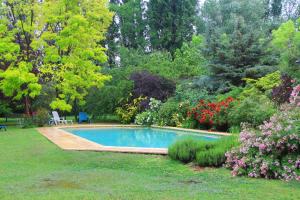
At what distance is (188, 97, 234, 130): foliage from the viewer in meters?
14.7

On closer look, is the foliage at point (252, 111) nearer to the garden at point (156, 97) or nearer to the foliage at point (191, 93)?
the garden at point (156, 97)

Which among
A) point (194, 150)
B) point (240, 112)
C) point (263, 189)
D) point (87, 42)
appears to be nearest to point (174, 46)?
point (87, 42)

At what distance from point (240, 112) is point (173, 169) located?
6564mm

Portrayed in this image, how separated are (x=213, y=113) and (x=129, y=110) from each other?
6.86 m

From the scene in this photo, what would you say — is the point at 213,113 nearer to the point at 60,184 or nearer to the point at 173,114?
the point at 173,114

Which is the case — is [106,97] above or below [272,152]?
above

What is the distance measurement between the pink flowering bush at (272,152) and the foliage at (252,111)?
4.93 metres

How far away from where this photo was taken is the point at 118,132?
17297mm

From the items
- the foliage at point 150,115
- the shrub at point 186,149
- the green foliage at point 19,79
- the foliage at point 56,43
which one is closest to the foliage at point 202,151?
the shrub at point 186,149

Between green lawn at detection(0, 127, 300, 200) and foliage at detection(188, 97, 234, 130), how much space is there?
6.26m

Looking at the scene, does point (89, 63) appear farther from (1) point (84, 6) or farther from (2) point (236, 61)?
(2) point (236, 61)

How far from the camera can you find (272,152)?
694 centimetres

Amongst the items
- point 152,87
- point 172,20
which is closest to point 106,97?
point 152,87

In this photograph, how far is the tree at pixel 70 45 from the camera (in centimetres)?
2119
